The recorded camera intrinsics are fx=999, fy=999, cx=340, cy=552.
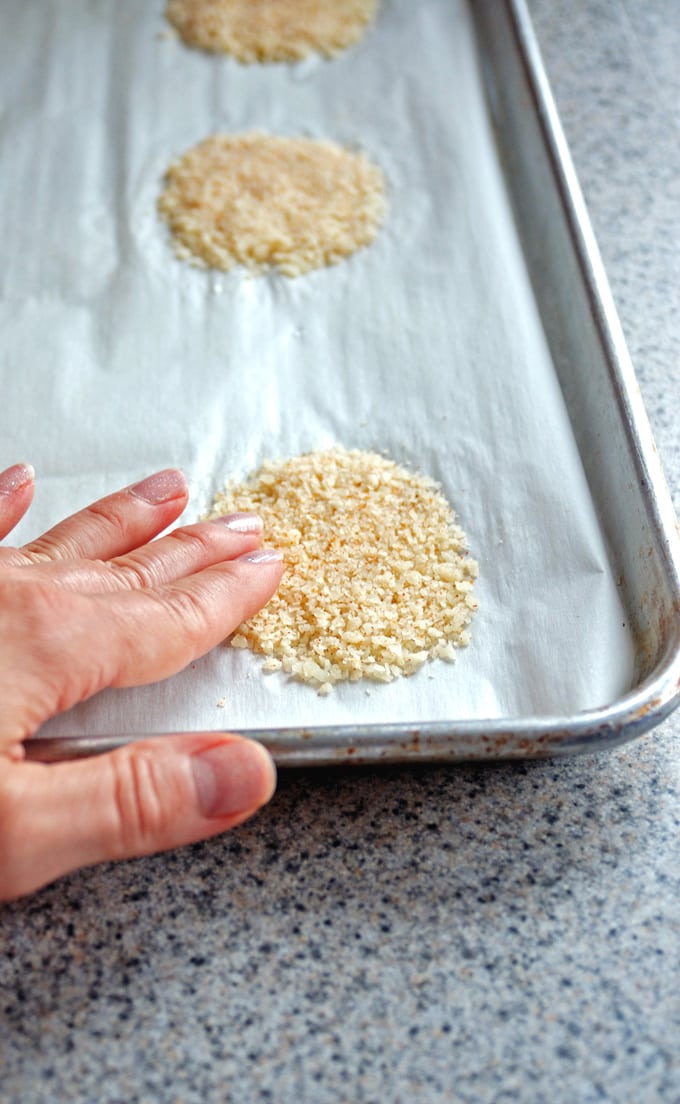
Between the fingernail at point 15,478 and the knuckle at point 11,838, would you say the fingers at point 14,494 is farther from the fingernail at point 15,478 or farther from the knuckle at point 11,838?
Answer: the knuckle at point 11,838

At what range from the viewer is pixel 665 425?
834 millimetres

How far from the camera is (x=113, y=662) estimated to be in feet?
1.84

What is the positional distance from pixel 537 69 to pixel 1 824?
915 millimetres

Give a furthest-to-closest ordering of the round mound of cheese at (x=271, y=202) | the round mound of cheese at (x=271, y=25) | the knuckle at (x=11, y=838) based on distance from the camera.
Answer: the round mound of cheese at (x=271, y=25) → the round mound of cheese at (x=271, y=202) → the knuckle at (x=11, y=838)

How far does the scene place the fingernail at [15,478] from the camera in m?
0.69

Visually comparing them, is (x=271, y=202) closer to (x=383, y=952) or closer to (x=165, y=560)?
(x=165, y=560)

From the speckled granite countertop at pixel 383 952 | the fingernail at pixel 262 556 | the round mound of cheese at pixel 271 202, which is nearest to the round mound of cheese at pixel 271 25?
the round mound of cheese at pixel 271 202

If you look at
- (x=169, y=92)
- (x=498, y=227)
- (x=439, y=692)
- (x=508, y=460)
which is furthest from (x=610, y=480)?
(x=169, y=92)

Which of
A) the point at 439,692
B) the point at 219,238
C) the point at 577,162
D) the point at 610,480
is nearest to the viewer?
the point at 439,692

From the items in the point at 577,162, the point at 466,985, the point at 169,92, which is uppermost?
the point at 169,92

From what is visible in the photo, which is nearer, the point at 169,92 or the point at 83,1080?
the point at 83,1080

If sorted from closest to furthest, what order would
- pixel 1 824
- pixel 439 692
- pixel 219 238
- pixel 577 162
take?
pixel 1 824
pixel 439 692
pixel 219 238
pixel 577 162

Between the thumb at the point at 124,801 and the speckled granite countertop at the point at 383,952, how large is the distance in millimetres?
63

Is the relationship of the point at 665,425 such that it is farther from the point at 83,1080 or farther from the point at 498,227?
the point at 83,1080
